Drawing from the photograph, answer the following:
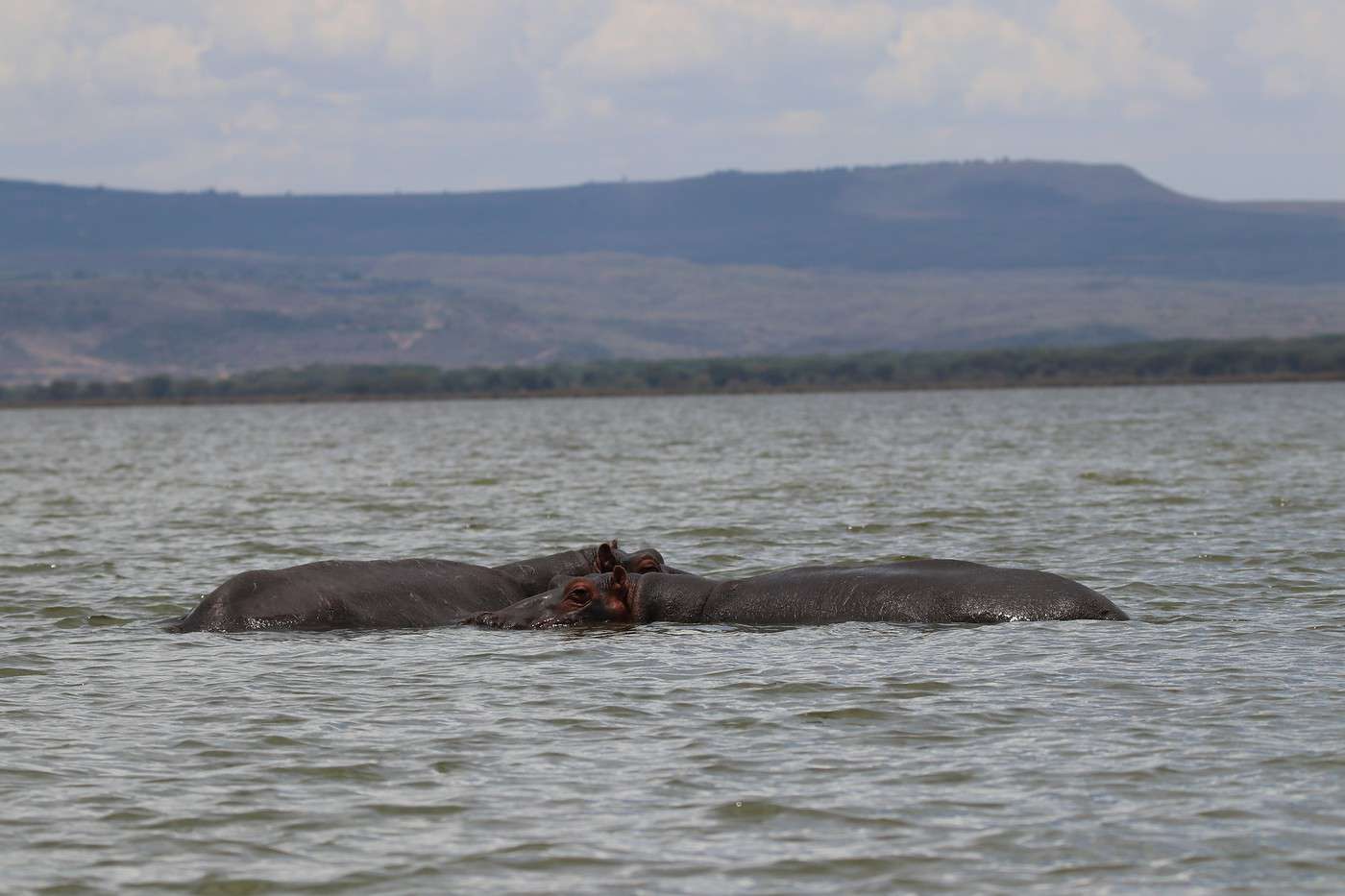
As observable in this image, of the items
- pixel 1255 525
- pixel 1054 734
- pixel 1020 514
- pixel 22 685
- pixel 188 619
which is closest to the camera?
pixel 1054 734

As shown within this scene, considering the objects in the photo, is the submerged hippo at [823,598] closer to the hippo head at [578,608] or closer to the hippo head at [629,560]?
the hippo head at [578,608]

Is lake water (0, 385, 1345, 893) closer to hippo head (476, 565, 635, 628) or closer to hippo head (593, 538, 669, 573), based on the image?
hippo head (476, 565, 635, 628)

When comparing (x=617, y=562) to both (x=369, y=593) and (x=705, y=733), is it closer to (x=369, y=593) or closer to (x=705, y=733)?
(x=369, y=593)

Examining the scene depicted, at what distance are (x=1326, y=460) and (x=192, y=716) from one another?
3795cm

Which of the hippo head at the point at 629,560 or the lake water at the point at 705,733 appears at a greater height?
the hippo head at the point at 629,560

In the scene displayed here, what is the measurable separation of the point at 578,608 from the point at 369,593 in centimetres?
209

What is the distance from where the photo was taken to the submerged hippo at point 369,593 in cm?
1883

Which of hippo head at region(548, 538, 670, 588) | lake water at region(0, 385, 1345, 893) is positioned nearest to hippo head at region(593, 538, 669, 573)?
hippo head at region(548, 538, 670, 588)

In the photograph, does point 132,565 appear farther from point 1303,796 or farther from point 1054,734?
point 1303,796

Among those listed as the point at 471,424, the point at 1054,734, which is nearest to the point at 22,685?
the point at 1054,734

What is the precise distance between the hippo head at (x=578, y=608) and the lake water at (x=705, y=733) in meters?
0.41

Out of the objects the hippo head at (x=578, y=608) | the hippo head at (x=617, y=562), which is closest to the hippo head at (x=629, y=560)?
the hippo head at (x=617, y=562)

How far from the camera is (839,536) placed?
2867 centimetres

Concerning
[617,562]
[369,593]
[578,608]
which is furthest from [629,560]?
[369,593]
